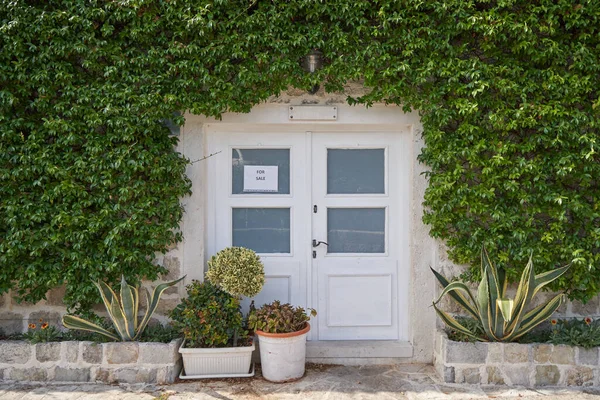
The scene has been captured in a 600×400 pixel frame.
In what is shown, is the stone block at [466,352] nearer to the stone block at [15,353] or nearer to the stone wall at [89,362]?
the stone wall at [89,362]

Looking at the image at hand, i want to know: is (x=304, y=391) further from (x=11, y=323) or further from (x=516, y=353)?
(x=11, y=323)

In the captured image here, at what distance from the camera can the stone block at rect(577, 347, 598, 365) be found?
3.74 metres

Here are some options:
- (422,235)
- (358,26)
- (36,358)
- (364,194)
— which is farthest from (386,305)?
(36,358)

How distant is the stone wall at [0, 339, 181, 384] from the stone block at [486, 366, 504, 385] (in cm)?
248

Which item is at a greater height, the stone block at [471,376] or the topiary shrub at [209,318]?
the topiary shrub at [209,318]

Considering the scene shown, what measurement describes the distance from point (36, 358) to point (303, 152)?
2772mm

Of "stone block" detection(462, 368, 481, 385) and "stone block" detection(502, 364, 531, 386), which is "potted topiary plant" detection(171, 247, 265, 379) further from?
"stone block" detection(502, 364, 531, 386)

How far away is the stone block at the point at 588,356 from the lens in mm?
3742

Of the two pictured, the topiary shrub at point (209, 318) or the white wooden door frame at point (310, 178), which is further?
the white wooden door frame at point (310, 178)

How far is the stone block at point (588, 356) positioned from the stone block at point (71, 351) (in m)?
3.94

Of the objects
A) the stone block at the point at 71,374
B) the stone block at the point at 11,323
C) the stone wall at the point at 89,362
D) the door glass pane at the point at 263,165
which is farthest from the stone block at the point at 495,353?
the stone block at the point at 11,323

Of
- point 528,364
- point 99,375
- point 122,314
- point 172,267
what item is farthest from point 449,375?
point 99,375

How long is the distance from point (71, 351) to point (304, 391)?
6.12 ft

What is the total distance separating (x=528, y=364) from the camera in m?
3.76
